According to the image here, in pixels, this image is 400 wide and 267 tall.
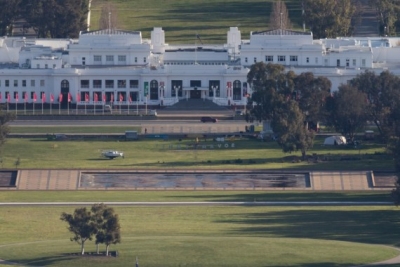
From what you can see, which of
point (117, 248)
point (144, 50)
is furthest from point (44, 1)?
point (117, 248)

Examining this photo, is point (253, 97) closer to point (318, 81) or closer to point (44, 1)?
point (318, 81)

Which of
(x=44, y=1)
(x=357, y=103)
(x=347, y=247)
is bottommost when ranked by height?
(x=347, y=247)

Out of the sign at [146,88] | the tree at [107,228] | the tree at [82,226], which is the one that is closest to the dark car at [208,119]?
the sign at [146,88]

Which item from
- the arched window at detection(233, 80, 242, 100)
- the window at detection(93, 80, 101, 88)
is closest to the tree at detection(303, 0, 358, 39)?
the arched window at detection(233, 80, 242, 100)

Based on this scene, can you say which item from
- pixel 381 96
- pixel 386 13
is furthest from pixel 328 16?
pixel 381 96

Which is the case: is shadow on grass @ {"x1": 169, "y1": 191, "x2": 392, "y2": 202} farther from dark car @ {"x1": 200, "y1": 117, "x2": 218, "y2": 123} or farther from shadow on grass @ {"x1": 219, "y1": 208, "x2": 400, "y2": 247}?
dark car @ {"x1": 200, "y1": 117, "x2": 218, "y2": 123}

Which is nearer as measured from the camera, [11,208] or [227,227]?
[227,227]
